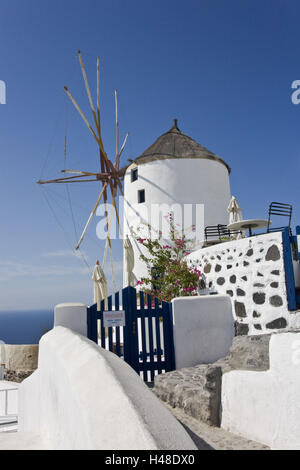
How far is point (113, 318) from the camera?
20.9ft

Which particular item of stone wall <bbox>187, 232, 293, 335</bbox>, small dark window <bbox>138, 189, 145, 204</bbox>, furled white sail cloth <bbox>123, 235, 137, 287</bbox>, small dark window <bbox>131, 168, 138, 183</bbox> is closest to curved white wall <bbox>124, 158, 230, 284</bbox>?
small dark window <bbox>138, 189, 145, 204</bbox>

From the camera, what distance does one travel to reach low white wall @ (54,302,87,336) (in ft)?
20.4

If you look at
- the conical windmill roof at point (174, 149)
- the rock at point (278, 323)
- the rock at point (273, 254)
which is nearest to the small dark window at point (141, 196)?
the conical windmill roof at point (174, 149)

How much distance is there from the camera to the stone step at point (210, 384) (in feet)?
12.7

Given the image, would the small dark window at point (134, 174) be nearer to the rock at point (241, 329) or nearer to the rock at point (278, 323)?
the rock at point (241, 329)

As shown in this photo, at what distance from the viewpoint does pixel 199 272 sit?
8.45 metres

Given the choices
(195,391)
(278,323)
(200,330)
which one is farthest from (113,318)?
(278,323)

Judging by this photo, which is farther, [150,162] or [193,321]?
[150,162]

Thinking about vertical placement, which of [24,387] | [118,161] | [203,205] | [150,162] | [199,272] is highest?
[118,161]

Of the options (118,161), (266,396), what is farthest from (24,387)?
(118,161)

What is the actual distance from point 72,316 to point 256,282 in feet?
11.3

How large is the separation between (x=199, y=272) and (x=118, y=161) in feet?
44.4

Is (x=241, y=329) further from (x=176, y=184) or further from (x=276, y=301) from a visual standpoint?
(x=176, y=184)
